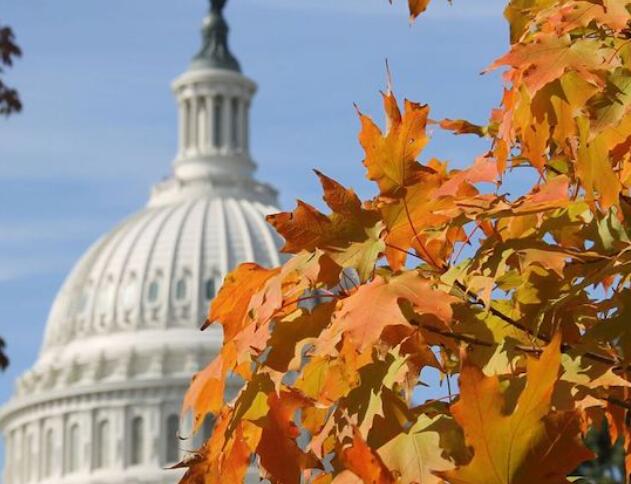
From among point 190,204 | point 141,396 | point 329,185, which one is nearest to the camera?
point 329,185

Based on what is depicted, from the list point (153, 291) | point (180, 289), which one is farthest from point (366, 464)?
point (153, 291)

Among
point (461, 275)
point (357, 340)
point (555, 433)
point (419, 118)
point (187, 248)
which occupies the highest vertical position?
point (187, 248)

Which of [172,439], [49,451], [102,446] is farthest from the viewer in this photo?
[49,451]

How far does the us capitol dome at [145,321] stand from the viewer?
123188 millimetres

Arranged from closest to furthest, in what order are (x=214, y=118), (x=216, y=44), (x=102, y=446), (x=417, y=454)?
(x=417, y=454) < (x=102, y=446) < (x=214, y=118) < (x=216, y=44)

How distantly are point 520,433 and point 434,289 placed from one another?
618mm

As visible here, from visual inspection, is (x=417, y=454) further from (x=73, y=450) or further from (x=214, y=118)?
(x=214, y=118)

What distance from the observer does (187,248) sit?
130 metres

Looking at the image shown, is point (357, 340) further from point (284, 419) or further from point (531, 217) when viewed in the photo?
point (531, 217)

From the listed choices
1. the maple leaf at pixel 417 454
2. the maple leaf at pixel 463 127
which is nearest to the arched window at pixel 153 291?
the maple leaf at pixel 463 127

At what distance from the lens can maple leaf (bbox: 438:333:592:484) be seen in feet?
11.8

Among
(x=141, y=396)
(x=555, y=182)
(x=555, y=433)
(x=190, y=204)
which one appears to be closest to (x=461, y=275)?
(x=555, y=182)

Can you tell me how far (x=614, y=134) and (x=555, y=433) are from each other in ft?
2.93

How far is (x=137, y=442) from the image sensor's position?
4870 inches
